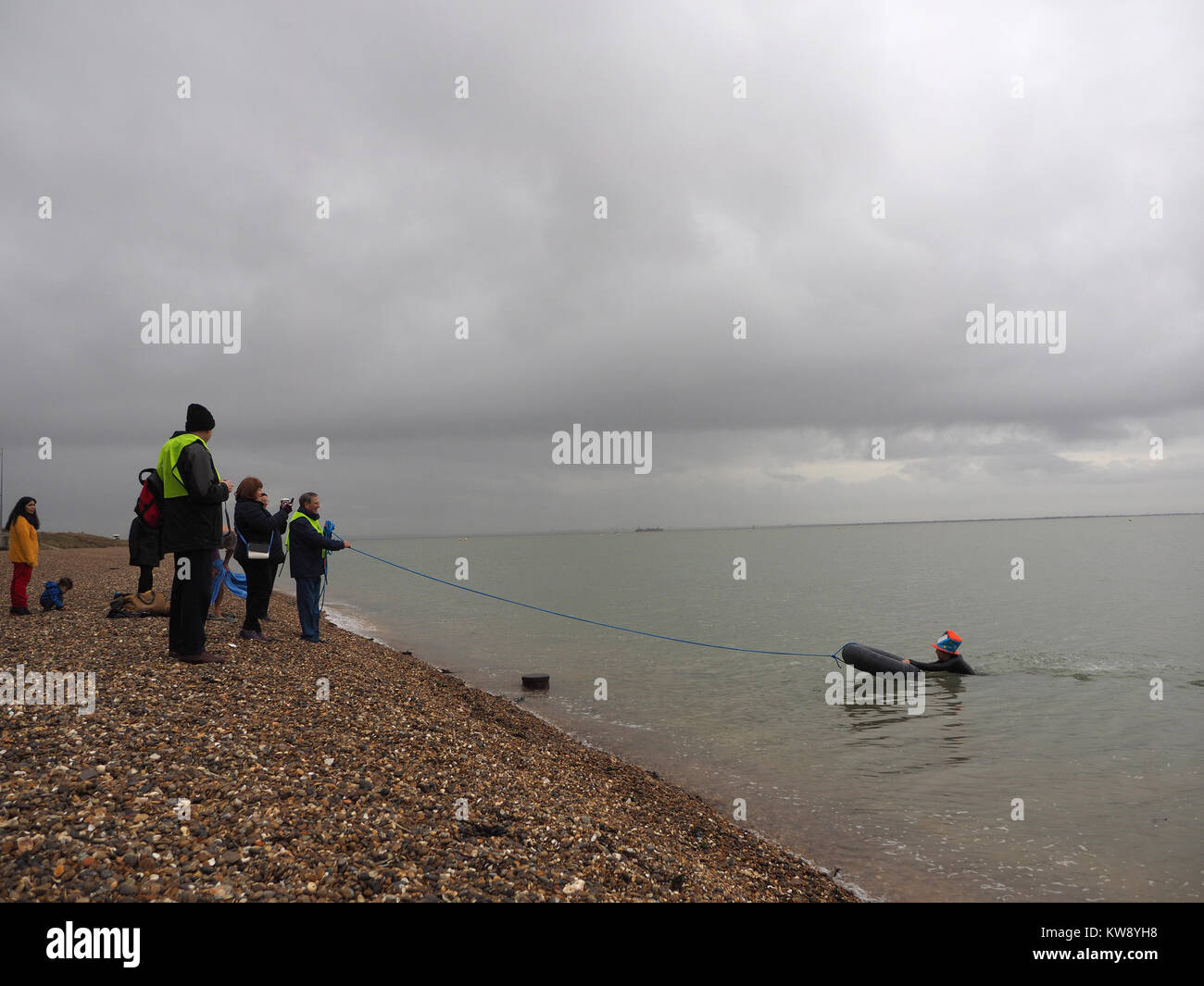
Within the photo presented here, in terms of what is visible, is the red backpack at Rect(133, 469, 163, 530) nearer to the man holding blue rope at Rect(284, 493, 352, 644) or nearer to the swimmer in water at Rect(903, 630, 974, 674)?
the man holding blue rope at Rect(284, 493, 352, 644)

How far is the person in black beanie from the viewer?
320 inches

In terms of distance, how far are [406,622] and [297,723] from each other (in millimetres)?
25688

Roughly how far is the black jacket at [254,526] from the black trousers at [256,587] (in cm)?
9

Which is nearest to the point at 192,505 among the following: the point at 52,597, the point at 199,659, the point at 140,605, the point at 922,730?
the point at 199,659

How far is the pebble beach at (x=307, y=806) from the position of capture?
14.3 ft

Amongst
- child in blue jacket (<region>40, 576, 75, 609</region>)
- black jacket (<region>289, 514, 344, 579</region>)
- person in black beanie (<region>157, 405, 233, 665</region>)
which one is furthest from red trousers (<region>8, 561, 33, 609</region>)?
person in black beanie (<region>157, 405, 233, 665</region>)

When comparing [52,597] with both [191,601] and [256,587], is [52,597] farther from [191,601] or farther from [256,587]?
[191,601]

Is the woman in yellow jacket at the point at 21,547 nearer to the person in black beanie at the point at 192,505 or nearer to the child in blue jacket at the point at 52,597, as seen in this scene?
the child in blue jacket at the point at 52,597

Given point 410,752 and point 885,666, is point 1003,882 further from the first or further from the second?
point 885,666

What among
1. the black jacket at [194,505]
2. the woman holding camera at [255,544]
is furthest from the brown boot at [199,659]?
the woman holding camera at [255,544]

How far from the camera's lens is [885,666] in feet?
61.6

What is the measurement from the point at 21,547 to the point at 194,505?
7.65 meters

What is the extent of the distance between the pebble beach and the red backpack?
1.92 metres
